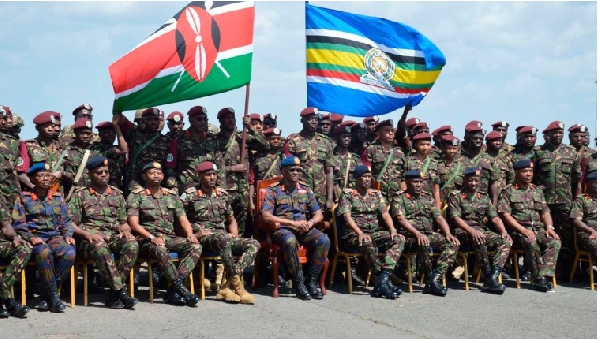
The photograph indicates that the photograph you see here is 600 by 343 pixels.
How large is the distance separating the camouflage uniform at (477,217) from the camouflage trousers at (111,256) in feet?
13.5

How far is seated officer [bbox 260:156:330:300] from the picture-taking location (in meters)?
9.62

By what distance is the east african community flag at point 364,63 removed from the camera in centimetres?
1102

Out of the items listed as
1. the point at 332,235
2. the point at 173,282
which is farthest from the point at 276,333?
the point at 332,235

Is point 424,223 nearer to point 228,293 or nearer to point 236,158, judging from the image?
point 236,158

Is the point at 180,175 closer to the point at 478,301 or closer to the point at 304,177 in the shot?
the point at 304,177

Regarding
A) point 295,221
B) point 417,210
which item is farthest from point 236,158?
point 417,210

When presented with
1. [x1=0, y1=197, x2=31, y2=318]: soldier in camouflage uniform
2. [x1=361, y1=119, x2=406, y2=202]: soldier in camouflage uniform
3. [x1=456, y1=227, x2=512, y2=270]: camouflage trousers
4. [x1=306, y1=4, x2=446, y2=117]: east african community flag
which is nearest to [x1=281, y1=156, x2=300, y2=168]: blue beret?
[x1=306, y1=4, x2=446, y2=117]: east african community flag

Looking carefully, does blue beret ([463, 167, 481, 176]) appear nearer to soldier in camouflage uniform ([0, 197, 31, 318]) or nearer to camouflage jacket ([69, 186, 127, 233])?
camouflage jacket ([69, 186, 127, 233])

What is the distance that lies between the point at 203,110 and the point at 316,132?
5.88ft

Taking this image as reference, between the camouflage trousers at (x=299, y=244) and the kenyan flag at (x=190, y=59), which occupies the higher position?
the kenyan flag at (x=190, y=59)

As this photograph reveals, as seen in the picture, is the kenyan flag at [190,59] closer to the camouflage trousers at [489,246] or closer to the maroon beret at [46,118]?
the maroon beret at [46,118]

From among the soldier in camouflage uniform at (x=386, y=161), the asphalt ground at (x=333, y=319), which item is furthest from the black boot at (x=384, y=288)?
the soldier in camouflage uniform at (x=386, y=161)

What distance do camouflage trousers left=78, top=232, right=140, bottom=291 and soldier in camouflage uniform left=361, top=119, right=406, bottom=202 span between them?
12.1 feet

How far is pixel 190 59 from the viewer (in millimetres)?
9891
